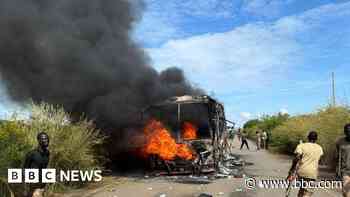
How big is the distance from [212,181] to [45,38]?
813 cm

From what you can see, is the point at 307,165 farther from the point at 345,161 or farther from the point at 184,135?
the point at 184,135

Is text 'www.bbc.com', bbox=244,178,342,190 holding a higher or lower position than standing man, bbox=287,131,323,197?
lower

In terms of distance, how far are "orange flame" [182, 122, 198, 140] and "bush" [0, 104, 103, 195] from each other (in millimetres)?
3834

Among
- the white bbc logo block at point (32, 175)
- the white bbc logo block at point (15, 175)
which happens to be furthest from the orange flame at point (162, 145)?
the white bbc logo block at point (32, 175)

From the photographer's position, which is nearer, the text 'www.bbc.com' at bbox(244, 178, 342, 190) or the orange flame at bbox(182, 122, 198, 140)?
the text 'www.bbc.com' at bbox(244, 178, 342, 190)

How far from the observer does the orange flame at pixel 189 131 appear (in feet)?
48.4

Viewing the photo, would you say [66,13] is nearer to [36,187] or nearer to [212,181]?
[212,181]

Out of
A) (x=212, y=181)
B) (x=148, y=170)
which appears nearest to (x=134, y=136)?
(x=148, y=170)

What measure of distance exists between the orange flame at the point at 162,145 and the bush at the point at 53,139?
270cm

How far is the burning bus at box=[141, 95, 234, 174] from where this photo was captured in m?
13.8

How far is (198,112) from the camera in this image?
599 inches

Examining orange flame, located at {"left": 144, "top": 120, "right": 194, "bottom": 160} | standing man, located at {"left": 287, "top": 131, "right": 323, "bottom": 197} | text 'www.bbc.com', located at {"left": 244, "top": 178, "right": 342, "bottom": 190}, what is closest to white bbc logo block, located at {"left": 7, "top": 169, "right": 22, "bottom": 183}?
standing man, located at {"left": 287, "top": 131, "right": 323, "bottom": 197}

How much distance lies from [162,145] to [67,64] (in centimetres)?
485

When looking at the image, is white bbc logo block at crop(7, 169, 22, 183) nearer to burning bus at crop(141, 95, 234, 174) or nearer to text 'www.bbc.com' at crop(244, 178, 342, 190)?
text 'www.bbc.com' at crop(244, 178, 342, 190)
